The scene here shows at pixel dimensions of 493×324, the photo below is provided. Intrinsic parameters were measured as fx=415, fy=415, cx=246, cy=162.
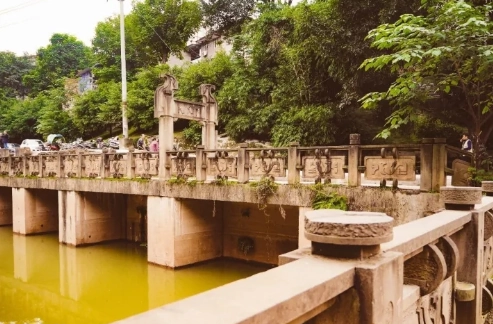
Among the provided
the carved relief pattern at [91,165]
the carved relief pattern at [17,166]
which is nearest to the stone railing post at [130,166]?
the carved relief pattern at [91,165]

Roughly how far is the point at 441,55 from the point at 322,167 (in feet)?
10.1

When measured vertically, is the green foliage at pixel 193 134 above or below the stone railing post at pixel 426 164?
above

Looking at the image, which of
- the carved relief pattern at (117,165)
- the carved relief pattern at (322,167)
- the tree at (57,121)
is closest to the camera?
the carved relief pattern at (322,167)

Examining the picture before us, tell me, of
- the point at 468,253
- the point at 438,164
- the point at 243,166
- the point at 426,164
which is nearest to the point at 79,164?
the point at 243,166

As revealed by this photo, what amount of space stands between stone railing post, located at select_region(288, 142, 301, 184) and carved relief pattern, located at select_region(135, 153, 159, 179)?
183 inches

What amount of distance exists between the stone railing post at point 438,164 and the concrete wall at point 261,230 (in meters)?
4.88

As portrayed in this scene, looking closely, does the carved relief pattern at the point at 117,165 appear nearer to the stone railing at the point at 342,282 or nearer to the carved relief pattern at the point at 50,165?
the carved relief pattern at the point at 50,165

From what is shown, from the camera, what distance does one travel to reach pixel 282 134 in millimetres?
18906

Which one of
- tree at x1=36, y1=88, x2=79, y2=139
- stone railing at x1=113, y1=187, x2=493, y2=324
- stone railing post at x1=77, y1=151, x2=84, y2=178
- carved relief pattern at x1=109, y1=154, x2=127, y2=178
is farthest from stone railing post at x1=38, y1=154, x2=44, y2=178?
tree at x1=36, y1=88, x2=79, y2=139

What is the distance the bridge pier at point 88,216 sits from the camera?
14757 mm

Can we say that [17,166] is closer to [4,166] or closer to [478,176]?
[4,166]

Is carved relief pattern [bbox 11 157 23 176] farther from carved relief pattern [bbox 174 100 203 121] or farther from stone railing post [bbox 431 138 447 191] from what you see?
stone railing post [bbox 431 138 447 191]

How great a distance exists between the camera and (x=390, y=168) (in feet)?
25.7

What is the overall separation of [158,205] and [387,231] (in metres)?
10.2
